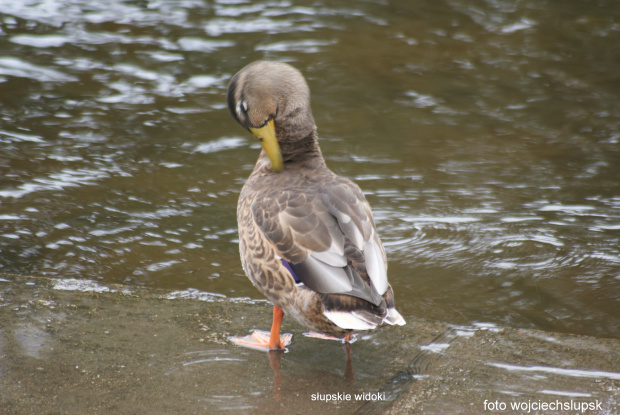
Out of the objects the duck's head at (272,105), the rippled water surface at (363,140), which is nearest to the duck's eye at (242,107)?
the duck's head at (272,105)

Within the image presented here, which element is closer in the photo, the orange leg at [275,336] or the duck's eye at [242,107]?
the orange leg at [275,336]

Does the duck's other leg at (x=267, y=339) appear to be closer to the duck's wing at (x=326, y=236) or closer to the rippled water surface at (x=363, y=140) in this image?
the duck's wing at (x=326, y=236)

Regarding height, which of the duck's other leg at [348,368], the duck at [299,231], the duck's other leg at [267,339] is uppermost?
the duck at [299,231]

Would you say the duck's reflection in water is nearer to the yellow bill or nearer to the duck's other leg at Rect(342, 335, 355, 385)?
the duck's other leg at Rect(342, 335, 355, 385)

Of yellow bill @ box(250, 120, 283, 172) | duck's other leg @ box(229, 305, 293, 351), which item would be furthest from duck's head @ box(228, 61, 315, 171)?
duck's other leg @ box(229, 305, 293, 351)

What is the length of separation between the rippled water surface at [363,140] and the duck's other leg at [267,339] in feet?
2.99

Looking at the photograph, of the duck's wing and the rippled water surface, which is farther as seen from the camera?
the rippled water surface

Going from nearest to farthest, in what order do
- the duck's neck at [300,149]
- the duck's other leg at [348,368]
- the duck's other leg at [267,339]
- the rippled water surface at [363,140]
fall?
the duck's other leg at [348,368]
the duck's other leg at [267,339]
the duck's neck at [300,149]
the rippled water surface at [363,140]

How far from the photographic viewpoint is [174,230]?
5.04 m

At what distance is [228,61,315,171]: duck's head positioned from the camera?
354 cm

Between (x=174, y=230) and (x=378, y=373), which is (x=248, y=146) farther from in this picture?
(x=378, y=373)

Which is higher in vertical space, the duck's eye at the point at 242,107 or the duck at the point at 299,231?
the duck's eye at the point at 242,107

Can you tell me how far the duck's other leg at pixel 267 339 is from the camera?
3.39m

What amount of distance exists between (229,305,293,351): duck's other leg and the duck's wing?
0.41 meters
